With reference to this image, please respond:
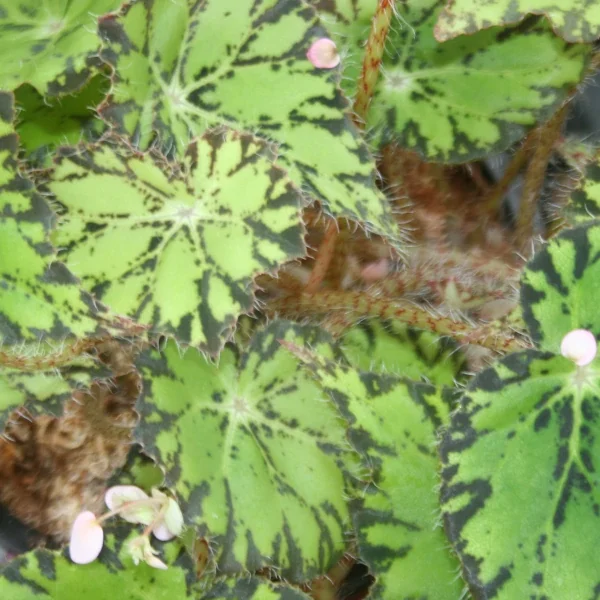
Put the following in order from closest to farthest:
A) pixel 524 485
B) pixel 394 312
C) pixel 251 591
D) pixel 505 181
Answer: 1. pixel 524 485
2. pixel 251 591
3. pixel 394 312
4. pixel 505 181

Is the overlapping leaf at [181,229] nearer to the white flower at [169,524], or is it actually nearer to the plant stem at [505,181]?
the white flower at [169,524]

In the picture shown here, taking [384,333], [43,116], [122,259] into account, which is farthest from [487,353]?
[43,116]

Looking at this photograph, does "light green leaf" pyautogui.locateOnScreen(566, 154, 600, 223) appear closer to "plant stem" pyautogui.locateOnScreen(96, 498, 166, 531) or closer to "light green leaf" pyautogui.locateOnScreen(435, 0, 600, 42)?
"light green leaf" pyautogui.locateOnScreen(435, 0, 600, 42)

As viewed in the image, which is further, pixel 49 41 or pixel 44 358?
pixel 49 41

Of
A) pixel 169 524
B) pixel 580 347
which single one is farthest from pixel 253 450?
pixel 580 347

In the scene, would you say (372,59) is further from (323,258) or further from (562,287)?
(562,287)

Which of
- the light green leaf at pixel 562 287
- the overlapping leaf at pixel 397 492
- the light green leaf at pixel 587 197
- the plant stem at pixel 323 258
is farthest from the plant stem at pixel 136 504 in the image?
the light green leaf at pixel 587 197
